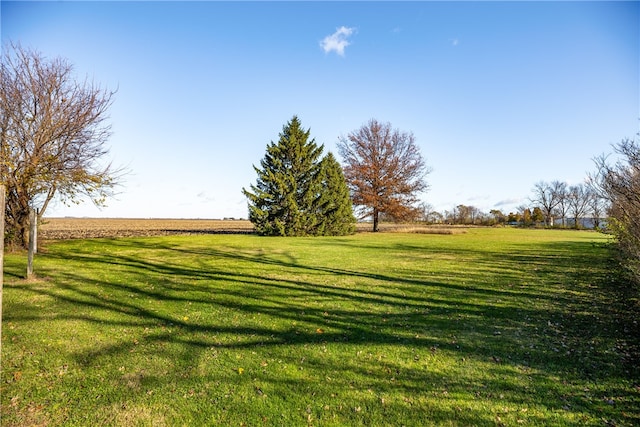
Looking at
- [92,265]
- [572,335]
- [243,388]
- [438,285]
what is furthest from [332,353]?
[92,265]

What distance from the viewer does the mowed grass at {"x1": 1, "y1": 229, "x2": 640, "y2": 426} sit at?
3.64 m

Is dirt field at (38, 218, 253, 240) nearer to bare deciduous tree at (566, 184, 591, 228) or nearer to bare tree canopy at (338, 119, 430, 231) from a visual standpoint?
bare tree canopy at (338, 119, 430, 231)

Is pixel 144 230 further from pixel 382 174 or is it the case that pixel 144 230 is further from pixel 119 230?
pixel 382 174

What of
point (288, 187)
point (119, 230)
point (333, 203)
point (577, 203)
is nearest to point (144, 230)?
point (119, 230)

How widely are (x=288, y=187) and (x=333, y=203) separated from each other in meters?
5.18

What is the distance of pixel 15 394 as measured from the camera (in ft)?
12.5

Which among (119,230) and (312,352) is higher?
(119,230)

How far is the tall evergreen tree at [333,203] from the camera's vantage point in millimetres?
31906

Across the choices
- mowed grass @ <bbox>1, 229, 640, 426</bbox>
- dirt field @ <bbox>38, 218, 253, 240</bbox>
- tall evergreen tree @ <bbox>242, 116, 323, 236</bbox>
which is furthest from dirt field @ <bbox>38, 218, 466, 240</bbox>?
mowed grass @ <bbox>1, 229, 640, 426</bbox>

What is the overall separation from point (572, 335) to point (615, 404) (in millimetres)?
2401

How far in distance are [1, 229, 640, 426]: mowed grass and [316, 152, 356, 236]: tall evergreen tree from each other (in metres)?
22.2

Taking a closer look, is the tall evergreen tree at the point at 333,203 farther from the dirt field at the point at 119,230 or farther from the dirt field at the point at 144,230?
the dirt field at the point at 119,230

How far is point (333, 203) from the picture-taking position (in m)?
32.5

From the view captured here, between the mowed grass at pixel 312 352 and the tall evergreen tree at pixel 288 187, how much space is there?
19.6 metres
